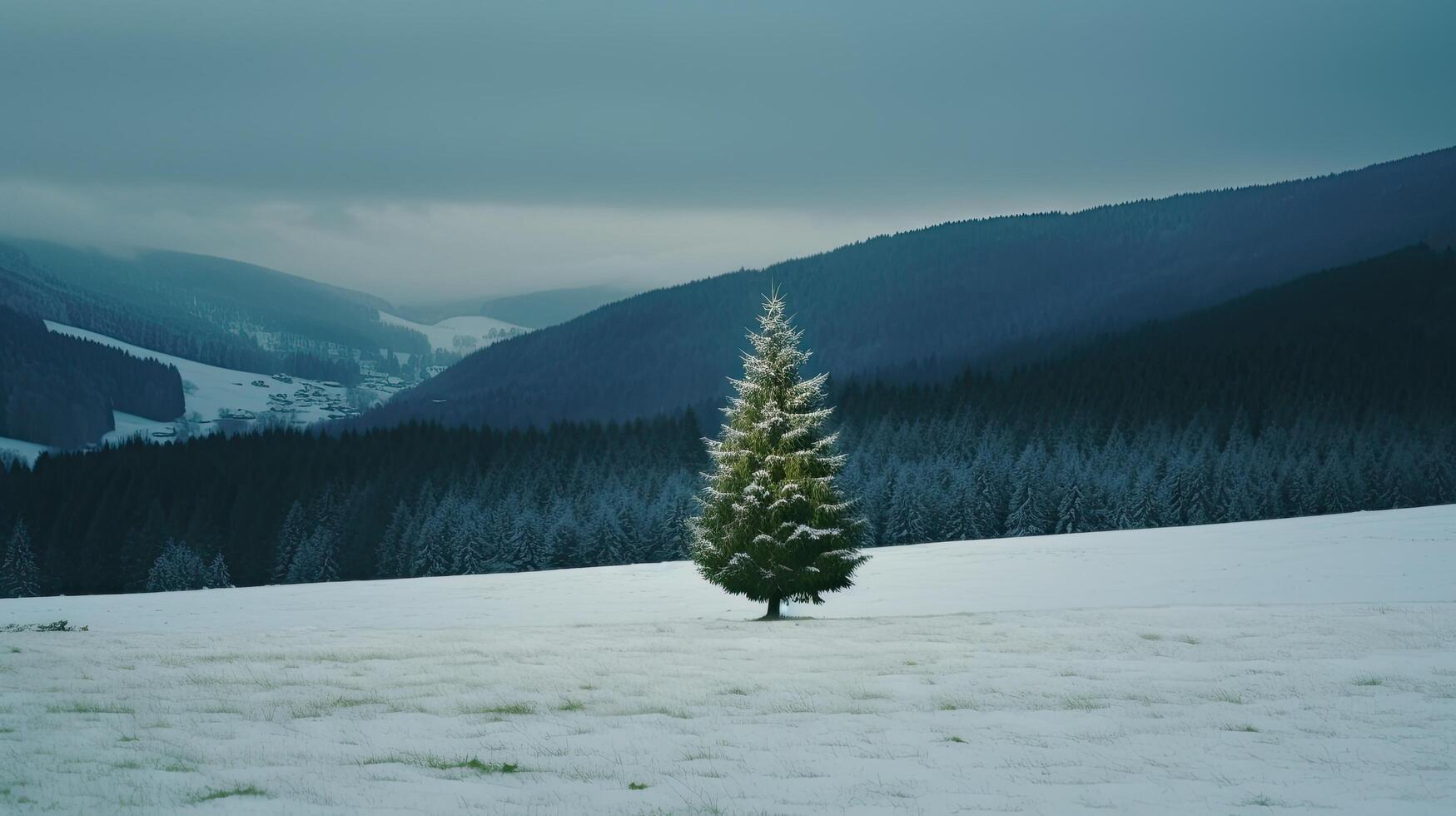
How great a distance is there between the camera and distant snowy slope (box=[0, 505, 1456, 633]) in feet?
121

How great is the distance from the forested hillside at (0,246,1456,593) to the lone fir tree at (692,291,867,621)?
73679 mm

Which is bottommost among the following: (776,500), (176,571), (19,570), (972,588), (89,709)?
(19,570)

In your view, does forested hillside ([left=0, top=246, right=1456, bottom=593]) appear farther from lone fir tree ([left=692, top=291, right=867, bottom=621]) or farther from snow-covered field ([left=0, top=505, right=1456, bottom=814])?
snow-covered field ([left=0, top=505, right=1456, bottom=814])

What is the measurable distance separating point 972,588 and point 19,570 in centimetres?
11812

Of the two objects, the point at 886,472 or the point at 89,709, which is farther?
the point at 886,472

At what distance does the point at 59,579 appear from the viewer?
12900cm

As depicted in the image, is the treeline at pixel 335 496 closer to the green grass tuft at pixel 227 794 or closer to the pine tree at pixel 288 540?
the pine tree at pixel 288 540

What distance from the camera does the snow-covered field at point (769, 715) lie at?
452 inches

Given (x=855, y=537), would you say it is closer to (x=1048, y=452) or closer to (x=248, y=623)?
(x=248, y=623)

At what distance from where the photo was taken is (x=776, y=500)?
32.9 metres

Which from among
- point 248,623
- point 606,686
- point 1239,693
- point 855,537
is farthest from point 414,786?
point 248,623

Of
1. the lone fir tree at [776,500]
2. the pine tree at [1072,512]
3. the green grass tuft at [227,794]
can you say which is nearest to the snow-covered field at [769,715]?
the green grass tuft at [227,794]

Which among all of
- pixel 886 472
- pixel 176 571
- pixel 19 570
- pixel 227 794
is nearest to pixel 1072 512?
pixel 886 472

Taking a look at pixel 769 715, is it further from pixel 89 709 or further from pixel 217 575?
pixel 217 575
